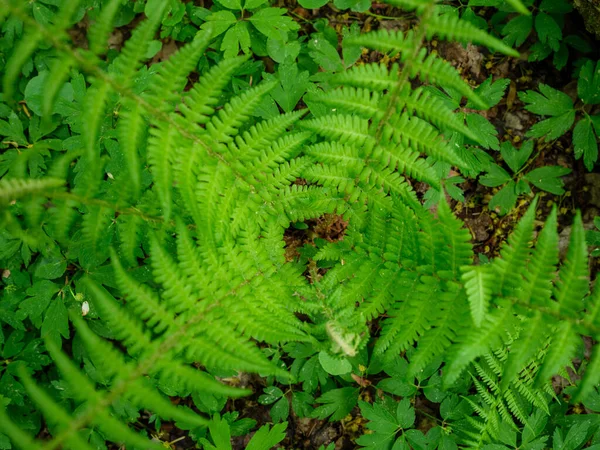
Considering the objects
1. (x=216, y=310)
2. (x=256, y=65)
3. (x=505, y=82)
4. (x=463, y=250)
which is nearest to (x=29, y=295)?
(x=216, y=310)

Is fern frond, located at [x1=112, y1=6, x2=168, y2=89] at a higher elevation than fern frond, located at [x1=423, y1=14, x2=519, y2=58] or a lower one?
lower

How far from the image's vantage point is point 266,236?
8.16 feet

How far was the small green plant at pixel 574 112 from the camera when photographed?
307cm

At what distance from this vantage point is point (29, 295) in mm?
2967

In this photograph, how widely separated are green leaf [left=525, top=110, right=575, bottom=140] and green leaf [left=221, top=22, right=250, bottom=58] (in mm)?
2103

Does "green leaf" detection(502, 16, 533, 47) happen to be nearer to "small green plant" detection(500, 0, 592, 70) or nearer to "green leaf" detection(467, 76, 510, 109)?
"small green plant" detection(500, 0, 592, 70)

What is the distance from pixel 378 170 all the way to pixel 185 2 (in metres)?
2.28

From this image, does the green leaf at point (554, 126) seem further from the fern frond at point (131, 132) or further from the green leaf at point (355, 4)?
the fern frond at point (131, 132)

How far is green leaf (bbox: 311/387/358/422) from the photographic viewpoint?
3062mm

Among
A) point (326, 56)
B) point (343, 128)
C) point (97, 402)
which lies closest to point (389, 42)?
point (343, 128)

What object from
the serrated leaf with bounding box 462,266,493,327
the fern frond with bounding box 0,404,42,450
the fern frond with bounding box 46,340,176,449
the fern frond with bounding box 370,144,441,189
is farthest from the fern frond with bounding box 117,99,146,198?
the serrated leaf with bounding box 462,266,493,327

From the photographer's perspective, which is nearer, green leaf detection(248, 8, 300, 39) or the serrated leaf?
the serrated leaf

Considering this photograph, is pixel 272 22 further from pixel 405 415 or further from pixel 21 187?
pixel 405 415

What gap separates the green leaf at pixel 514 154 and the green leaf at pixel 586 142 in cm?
29
